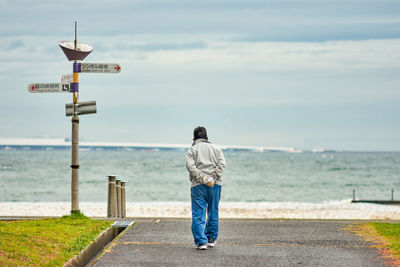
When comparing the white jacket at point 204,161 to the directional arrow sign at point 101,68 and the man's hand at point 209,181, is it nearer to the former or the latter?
the man's hand at point 209,181

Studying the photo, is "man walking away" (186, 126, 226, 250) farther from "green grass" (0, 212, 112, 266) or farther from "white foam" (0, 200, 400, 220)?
"white foam" (0, 200, 400, 220)

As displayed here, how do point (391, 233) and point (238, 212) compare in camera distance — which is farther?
point (238, 212)

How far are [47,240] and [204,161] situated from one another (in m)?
2.47

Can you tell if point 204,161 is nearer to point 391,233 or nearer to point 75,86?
point 391,233

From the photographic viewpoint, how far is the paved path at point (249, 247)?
26.3 feet

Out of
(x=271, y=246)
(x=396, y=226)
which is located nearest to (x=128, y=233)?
(x=271, y=246)

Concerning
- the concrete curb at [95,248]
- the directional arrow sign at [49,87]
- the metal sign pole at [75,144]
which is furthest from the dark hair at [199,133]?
the directional arrow sign at [49,87]

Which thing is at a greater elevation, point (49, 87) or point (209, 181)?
point (49, 87)

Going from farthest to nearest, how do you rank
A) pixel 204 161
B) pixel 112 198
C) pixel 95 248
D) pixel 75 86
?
pixel 112 198, pixel 75 86, pixel 95 248, pixel 204 161

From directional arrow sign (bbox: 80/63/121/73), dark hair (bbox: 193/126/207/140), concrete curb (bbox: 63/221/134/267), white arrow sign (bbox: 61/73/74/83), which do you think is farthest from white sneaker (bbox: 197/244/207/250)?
white arrow sign (bbox: 61/73/74/83)

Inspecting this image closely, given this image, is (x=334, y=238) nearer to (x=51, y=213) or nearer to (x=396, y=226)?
(x=396, y=226)

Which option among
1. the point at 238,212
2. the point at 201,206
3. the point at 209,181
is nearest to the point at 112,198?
the point at 201,206

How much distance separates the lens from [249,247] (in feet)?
30.1

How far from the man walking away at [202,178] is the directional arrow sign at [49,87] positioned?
13.4 feet
